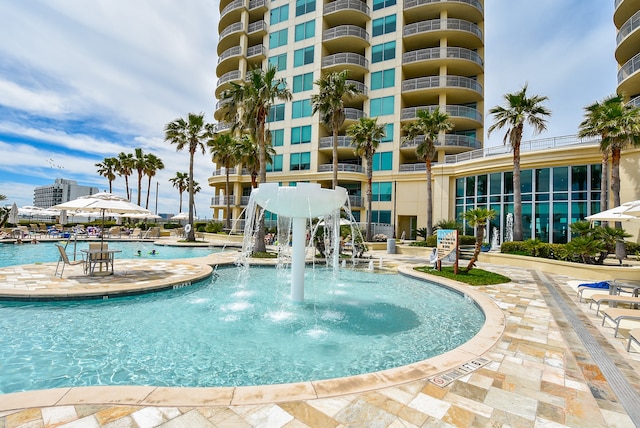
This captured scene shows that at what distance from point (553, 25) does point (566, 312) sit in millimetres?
15844

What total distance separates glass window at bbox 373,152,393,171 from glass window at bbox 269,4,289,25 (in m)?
19.4

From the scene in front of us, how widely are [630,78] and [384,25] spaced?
825 inches

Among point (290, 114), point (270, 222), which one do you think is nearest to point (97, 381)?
point (270, 222)

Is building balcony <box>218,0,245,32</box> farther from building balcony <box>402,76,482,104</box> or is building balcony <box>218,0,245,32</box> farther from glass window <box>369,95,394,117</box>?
building balcony <box>402,76,482,104</box>

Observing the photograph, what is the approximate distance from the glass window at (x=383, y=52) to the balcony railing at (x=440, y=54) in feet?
4.67

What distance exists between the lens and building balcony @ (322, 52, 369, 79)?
3175 cm

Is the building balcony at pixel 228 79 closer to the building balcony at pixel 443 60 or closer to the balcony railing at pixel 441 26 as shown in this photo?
the building balcony at pixel 443 60

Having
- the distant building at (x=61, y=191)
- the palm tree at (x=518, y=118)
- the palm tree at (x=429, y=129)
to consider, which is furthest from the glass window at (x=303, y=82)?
the distant building at (x=61, y=191)

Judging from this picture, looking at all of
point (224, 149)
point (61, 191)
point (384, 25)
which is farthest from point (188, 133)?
point (61, 191)

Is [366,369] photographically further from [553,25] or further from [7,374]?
[553,25]

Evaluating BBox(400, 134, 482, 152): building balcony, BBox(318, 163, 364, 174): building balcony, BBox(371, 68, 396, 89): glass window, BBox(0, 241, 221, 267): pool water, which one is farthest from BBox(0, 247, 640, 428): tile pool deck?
BBox(371, 68, 396, 89): glass window

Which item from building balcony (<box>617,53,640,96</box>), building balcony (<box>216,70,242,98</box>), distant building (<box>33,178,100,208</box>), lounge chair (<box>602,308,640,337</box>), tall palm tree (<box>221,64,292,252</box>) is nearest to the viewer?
lounge chair (<box>602,308,640,337</box>)

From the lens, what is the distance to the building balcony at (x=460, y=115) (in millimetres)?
29297

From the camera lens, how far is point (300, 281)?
7.83 meters
